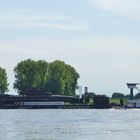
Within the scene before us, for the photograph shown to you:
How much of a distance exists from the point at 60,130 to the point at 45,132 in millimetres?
5023

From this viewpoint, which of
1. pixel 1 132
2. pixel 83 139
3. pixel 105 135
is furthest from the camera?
pixel 1 132

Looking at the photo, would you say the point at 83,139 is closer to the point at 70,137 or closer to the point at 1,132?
the point at 70,137

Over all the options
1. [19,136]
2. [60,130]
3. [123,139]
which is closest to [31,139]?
[19,136]

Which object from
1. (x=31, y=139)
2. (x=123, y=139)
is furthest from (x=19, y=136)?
(x=123, y=139)

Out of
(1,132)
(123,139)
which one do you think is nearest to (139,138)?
(123,139)

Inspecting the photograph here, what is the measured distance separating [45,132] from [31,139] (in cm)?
1312

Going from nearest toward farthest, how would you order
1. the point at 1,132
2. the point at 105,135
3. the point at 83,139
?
the point at 83,139 < the point at 105,135 < the point at 1,132

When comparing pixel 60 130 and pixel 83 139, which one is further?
pixel 60 130

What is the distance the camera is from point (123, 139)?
291 ft

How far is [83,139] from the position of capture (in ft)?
290

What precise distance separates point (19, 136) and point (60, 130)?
13780 mm

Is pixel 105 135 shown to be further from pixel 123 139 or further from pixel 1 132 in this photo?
pixel 1 132

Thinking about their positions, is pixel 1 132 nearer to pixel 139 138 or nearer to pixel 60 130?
pixel 60 130

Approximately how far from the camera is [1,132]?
333 feet
